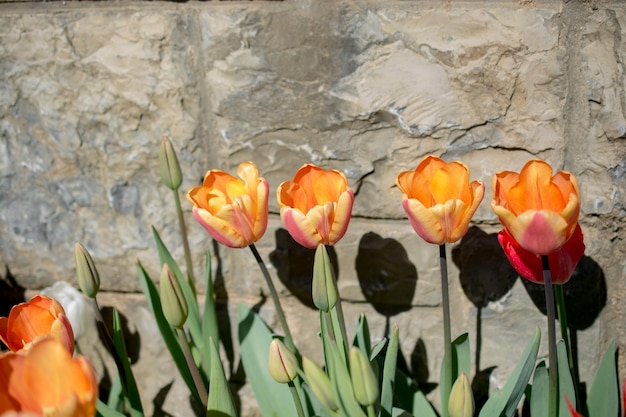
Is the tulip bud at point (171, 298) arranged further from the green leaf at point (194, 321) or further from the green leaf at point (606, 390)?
the green leaf at point (606, 390)

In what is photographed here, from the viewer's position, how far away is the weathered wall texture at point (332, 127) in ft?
3.89

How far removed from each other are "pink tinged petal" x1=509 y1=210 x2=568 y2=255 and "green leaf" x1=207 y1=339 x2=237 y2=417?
1.53 feet

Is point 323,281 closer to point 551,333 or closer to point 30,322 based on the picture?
point 551,333

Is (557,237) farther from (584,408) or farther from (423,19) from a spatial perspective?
(584,408)

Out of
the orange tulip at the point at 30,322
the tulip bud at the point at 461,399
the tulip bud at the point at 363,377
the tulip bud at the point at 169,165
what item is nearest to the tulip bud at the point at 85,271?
the orange tulip at the point at 30,322

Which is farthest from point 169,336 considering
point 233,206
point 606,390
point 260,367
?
point 606,390

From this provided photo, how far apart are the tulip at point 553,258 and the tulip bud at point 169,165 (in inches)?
21.6

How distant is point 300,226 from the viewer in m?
1.04

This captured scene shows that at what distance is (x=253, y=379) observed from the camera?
1.31m

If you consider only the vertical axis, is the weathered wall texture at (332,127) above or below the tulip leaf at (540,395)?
Result: above

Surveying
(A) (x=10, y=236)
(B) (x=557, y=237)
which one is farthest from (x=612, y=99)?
(A) (x=10, y=236)

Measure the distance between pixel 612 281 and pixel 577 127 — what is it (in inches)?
11.3

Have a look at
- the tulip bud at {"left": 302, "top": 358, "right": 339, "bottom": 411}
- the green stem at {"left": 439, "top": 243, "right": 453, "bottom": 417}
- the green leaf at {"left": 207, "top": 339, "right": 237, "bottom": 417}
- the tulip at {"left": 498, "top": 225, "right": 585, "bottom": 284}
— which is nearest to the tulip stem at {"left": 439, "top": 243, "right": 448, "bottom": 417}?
the green stem at {"left": 439, "top": 243, "right": 453, "bottom": 417}

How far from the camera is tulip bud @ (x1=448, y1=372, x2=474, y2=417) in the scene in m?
0.94
